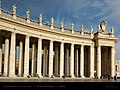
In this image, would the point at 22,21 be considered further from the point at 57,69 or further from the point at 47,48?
the point at 57,69

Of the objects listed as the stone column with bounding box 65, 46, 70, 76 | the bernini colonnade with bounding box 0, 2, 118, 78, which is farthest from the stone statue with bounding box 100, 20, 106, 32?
the stone column with bounding box 65, 46, 70, 76

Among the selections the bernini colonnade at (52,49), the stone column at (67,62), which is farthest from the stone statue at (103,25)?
the stone column at (67,62)

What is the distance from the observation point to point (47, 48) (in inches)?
2808

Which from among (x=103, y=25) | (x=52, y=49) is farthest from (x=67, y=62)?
(x=103, y=25)

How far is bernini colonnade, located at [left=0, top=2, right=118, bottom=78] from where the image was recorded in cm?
→ 5497

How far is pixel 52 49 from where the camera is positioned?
219 ft

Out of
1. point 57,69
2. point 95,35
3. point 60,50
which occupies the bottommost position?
point 57,69

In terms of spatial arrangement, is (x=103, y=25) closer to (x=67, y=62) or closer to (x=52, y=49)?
(x=67, y=62)

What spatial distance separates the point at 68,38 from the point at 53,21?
23.1 feet

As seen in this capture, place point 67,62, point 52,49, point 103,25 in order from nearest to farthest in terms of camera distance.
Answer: point 52,49
point 67,62
point 103,25

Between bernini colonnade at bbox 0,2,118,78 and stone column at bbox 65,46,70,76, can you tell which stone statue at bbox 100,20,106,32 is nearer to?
bernini colonnade at bbox 0,2,118,78

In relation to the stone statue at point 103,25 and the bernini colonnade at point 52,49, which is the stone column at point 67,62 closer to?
the bernini colonnade at point 52,49
